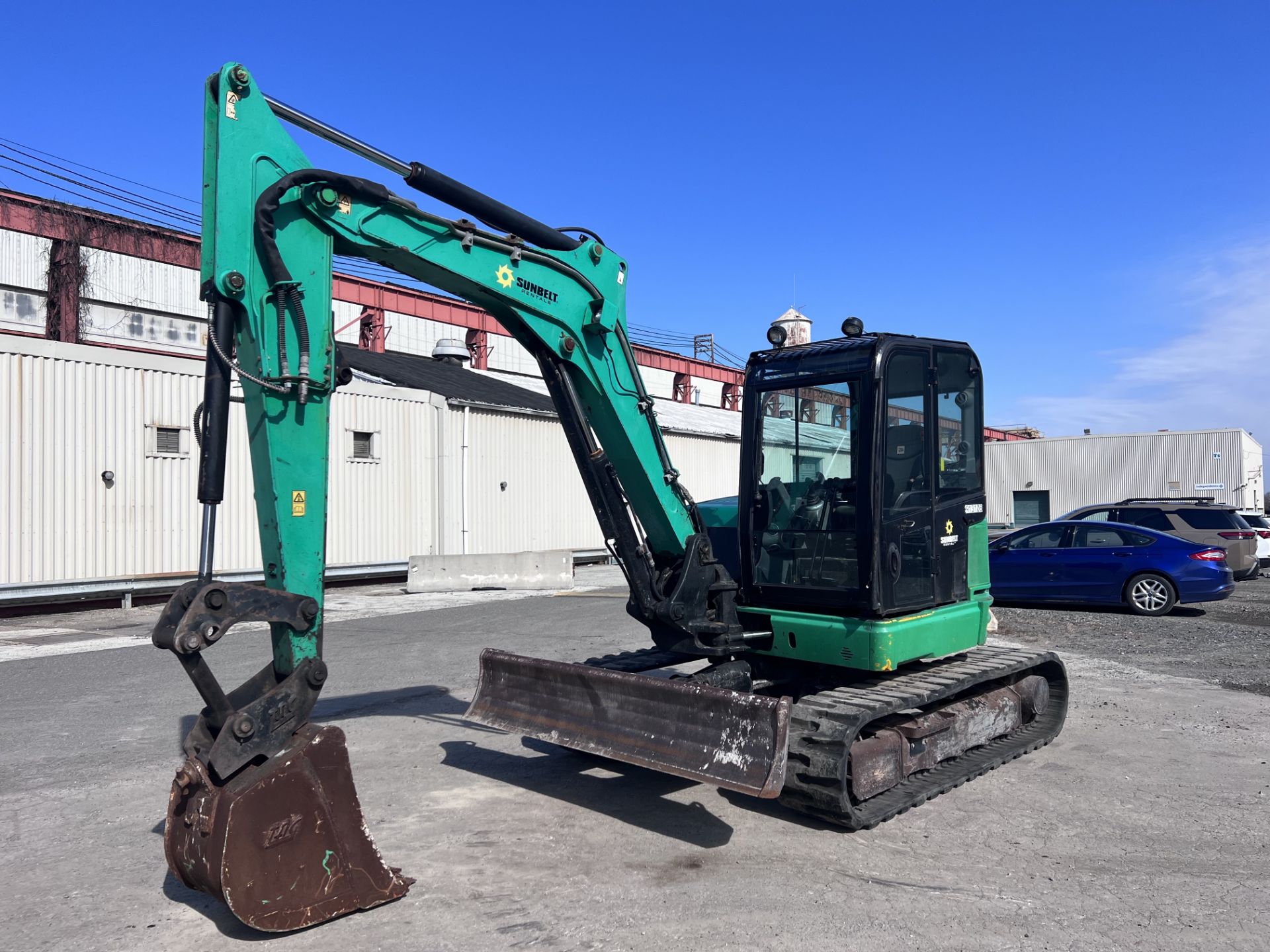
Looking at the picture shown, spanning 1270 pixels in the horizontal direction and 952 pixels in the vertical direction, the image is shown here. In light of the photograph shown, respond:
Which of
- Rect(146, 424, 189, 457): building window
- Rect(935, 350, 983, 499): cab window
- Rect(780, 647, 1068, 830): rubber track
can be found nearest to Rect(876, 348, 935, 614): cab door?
Rect(935, 350, 983, 499): cab window

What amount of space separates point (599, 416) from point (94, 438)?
12531mm

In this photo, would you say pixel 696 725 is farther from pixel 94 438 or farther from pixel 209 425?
pixel 94 438

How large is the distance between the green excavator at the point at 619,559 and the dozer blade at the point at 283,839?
0.5 inches

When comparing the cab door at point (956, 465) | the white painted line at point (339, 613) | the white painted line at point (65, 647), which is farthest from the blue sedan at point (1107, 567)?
the white painted line at point (65, 647)

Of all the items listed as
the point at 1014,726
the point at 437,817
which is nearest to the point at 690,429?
the point at 1014,726

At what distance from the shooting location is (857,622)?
6.09 metres

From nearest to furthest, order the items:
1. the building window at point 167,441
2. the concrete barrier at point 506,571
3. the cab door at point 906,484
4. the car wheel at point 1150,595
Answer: the cab door at point 906,484
the car wheel at point 1150,595
the building window at point 167,441
the concrete barrier at point 506,571

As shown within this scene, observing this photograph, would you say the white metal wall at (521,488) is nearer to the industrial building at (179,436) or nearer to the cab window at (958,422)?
the industrial building at (179,436)

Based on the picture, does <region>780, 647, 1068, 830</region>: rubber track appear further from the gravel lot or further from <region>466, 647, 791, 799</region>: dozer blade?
the gravel lot

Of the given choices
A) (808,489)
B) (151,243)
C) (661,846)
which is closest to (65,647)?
(661,846)

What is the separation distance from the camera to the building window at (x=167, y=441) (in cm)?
1630

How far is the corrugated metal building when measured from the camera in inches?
1460

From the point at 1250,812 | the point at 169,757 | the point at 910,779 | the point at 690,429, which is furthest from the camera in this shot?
the point at 690,429

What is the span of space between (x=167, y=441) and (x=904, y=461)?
14.0 meters
